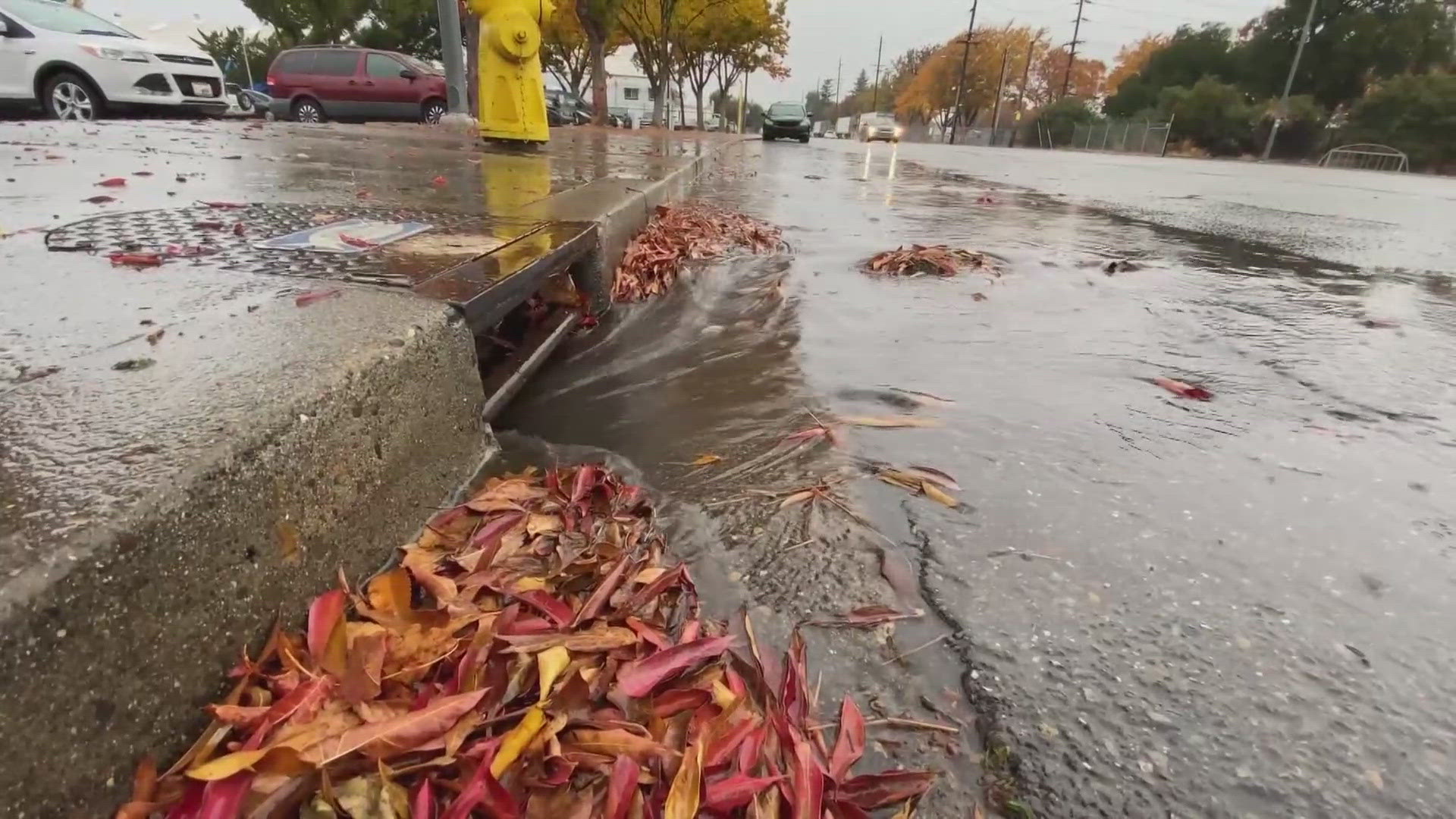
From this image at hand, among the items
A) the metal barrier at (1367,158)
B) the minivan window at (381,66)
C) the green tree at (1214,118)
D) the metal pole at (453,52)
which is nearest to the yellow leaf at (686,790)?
the metal pole at (453,52)

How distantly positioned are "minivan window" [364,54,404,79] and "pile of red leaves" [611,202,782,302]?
1335 cm

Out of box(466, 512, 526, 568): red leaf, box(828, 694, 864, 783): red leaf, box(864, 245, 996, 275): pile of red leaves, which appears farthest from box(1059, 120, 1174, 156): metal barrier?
box(828, 694, 864, 783): red leaf

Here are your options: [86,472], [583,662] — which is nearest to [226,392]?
[86,472]

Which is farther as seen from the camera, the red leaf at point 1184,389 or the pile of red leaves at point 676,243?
the pile of red leaves at point 676,243

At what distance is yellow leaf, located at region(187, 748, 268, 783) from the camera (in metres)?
0.86

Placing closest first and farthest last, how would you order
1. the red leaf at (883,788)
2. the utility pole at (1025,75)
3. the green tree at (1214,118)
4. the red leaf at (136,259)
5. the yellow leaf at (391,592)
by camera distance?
the red leaf at (883,788)
the yellow leaf at (391,592)
the red leaf at (136,259)
the green tree at (1214,118)
the utility pole at (1025,75)

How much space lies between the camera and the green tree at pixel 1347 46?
36219 millimetres

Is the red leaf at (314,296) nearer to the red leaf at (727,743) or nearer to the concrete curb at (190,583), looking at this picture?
the concrete curb at (190,583)

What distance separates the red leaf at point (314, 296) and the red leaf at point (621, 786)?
128 cm

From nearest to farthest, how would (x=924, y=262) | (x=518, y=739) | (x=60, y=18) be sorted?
(x=518, y=739), (x=924, y=262), (x=60, y=18)

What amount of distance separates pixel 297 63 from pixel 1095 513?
18.9 m

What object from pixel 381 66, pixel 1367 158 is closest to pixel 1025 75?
pixel 1367 158

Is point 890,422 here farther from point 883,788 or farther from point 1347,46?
point 1347,46

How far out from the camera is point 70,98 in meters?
8.82
